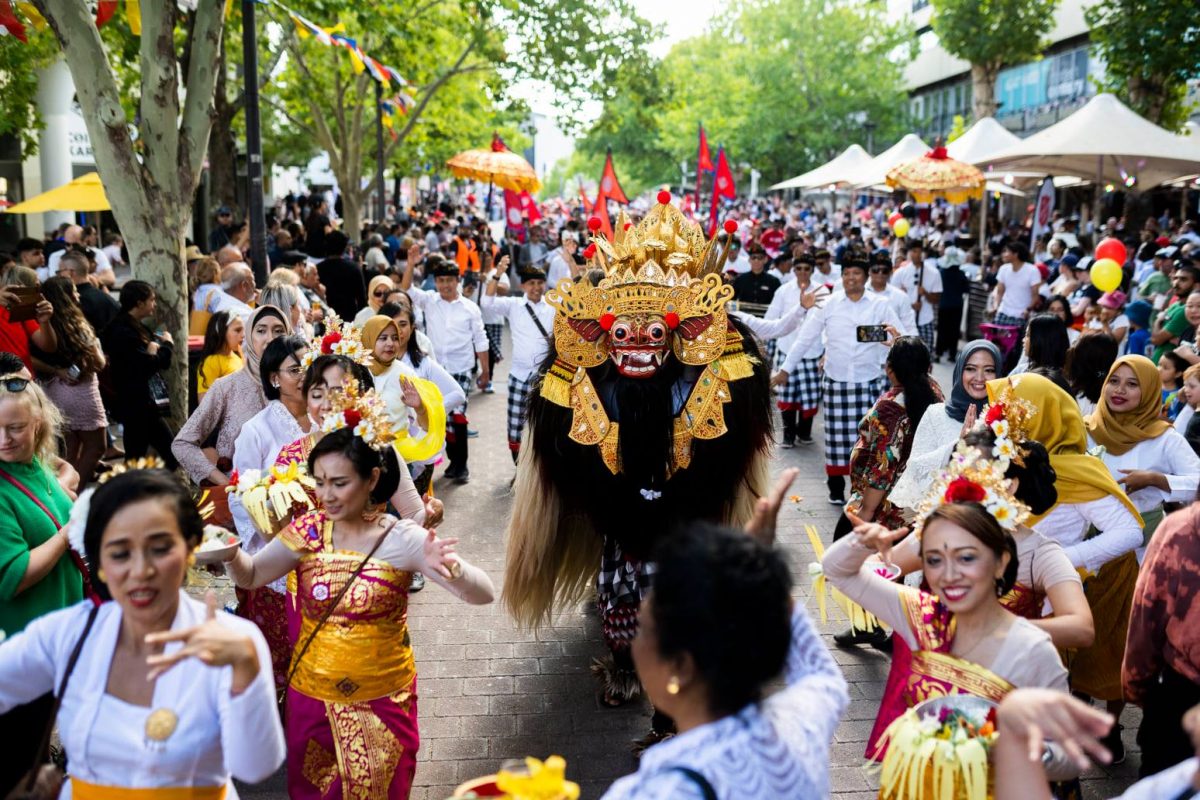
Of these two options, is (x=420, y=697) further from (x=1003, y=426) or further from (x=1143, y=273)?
(x=1143, y=273)

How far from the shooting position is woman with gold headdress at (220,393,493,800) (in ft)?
11.6

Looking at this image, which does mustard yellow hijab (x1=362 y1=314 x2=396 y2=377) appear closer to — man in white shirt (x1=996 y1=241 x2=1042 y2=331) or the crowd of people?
the crowd of people

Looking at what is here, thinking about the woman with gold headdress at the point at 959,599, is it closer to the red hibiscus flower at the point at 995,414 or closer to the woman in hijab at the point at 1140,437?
the red hibiscus flower at the point at 995,414

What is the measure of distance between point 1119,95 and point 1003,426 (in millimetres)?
16850

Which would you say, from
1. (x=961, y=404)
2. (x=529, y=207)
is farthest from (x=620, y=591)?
(x=529, y=207)

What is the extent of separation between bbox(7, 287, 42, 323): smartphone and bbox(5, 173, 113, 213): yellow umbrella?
8848 mm

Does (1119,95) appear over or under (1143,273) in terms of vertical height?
over

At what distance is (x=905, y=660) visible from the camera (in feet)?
10.9

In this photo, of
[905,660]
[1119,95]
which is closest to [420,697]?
[905,660]

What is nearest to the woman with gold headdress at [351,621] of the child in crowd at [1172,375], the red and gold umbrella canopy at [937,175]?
the child in crowd at [1172,375]

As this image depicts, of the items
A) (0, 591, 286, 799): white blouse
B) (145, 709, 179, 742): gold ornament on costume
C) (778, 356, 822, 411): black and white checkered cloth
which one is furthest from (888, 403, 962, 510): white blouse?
(778, 356, 822, 411): black and white checkered cloth

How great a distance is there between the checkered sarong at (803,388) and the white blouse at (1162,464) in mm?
5154

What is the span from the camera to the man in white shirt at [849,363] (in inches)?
332

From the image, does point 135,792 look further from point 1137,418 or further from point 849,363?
point 849,363
